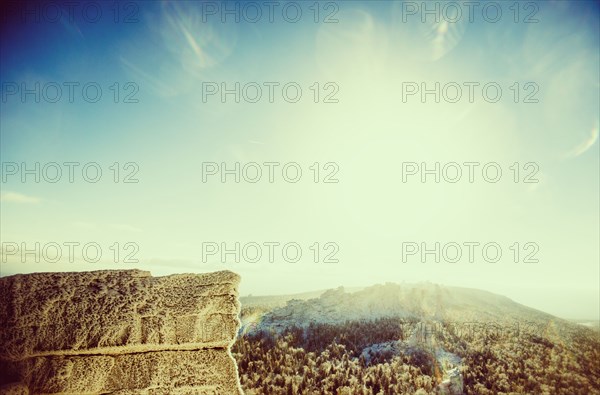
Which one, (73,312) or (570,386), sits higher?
(73,312)

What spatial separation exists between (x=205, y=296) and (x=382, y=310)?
73.8 feet

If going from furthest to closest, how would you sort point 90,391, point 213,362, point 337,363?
point 337,363 → point 213,362 → point 90,391

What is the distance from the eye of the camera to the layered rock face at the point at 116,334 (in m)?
2.23

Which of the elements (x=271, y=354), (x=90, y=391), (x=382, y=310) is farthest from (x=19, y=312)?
(x=382, y=310)

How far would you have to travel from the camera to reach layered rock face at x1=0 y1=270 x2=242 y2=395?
2234 millimetres

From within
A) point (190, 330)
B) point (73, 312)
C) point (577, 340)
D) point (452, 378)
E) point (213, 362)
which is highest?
point (73, 312)

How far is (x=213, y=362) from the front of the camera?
2.47 meters

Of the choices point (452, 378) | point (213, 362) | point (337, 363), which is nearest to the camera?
point (213, 362)

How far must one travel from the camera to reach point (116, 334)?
7.76 ft

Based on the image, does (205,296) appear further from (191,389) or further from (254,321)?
(254,321)

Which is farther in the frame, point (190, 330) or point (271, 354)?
point (271, 354)

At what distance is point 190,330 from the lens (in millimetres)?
2475

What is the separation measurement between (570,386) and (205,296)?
16.9 metres

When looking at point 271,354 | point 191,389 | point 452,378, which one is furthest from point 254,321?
point 191,389
